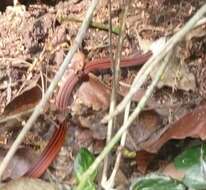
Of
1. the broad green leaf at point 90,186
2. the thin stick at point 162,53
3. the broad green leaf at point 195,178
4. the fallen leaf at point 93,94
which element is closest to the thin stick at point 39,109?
the thin stick at point 162,53

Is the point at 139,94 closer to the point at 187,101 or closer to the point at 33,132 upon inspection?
the point at 187,101

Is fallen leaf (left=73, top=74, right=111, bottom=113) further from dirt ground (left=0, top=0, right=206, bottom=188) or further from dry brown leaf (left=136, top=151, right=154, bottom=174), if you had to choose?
dry brown leaf (left=136, top=151, right=154, bottom=174)

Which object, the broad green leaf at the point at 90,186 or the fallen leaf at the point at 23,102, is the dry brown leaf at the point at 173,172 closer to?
the broad green leaf at the point at 90,186

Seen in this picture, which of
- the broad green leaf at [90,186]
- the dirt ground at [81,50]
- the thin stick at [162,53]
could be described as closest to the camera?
the thin stick at [162,53]

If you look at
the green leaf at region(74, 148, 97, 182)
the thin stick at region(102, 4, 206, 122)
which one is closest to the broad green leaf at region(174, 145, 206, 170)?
the green leaf at region(74, 148, 97, 182)

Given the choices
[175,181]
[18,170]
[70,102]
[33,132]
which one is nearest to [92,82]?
[70,102]
